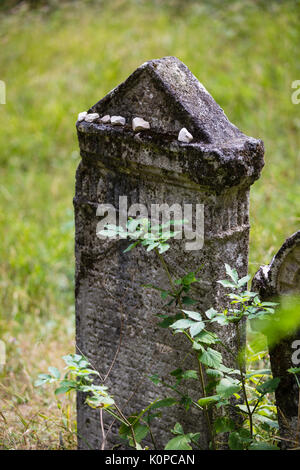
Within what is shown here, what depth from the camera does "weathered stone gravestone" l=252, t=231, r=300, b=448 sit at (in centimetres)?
186

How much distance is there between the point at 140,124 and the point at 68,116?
5311mm

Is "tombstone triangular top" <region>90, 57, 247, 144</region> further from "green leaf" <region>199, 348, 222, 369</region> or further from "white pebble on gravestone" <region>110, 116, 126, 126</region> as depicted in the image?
"green leaf" <region>199, 348, 222, 369</region>

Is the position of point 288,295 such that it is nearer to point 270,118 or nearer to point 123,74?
point 270,118

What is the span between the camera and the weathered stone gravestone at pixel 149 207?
1.95m

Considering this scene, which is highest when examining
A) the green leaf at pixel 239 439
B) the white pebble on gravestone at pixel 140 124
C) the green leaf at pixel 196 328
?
the white pebble on gravestone at pixel 140 124

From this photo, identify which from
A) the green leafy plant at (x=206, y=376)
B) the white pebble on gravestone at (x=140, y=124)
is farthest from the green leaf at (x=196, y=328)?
the white pebble on gravestone at (x=140, y=124)

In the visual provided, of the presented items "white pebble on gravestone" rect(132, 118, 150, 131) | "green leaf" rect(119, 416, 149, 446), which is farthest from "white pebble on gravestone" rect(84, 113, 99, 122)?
"green leaf" rect(119, 416, 149, 446)

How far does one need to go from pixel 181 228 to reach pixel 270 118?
4645mm

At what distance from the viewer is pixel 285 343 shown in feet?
6.34

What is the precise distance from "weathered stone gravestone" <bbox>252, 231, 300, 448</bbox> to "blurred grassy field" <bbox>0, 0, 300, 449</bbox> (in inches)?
44.9

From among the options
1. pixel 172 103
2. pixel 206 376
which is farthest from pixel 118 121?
pixel 206 376

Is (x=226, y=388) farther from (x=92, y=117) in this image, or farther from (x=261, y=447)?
(x=92, y=117)

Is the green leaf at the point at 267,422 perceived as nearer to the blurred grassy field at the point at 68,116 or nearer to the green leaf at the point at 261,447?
the green leaf at the point at 261,447
